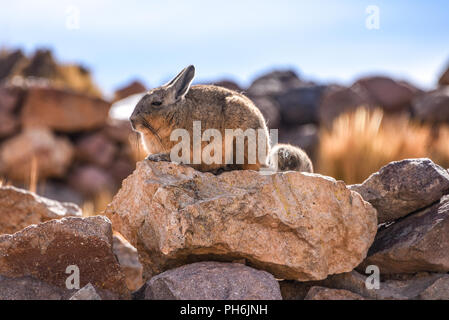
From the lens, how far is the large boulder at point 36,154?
1584cm

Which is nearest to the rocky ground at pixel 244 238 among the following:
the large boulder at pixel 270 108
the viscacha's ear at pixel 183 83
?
the viscacha's ear at pixel 183 83

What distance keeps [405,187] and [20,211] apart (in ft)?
13.8

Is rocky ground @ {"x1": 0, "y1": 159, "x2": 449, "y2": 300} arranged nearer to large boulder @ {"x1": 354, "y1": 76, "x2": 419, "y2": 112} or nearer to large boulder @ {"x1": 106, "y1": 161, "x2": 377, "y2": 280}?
large boulder @ {"x1": 106, "y1": 161, "x2": 377, "y2": 280}

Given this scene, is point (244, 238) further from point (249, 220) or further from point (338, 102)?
point (338, 102)

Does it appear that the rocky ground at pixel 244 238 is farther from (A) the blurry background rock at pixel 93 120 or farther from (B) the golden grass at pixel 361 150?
(A) the blurry background rock at pixel 93 120

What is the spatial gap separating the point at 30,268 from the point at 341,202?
8.66ft

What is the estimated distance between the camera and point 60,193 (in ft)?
54.2

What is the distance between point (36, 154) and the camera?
1628 cm

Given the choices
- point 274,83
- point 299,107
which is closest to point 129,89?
point 274,83

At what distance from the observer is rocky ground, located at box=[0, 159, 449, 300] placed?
373cm
